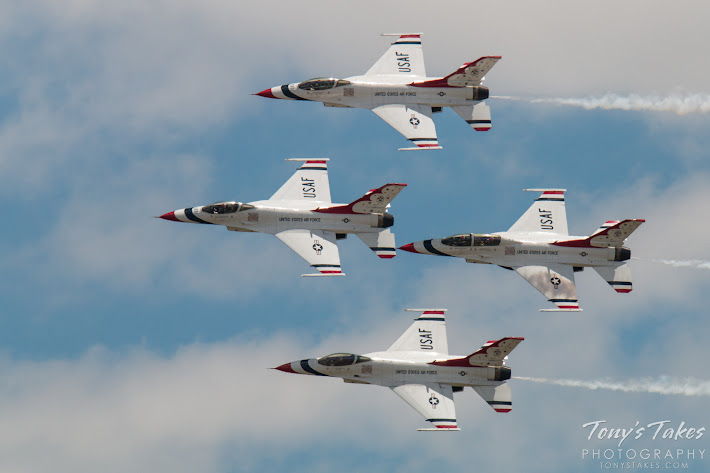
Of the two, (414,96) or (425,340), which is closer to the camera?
(425,340)

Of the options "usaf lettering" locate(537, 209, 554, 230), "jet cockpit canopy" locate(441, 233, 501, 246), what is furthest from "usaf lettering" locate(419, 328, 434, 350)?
"usaf lettering" locate(537, 209, 554, 230)

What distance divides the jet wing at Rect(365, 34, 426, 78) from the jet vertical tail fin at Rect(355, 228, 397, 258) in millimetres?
10475

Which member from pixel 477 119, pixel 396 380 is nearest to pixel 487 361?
pixel 396 380

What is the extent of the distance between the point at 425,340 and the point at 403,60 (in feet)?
57.7

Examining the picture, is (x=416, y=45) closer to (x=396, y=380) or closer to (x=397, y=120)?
(x=397, y=120)

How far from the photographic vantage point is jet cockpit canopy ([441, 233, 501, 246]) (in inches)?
4146

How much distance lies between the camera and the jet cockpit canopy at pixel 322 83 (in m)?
110

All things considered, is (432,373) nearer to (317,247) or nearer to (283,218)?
(317,247)

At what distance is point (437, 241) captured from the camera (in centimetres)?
10650

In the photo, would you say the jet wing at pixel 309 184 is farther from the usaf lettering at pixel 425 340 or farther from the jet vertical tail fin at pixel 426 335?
the usaf lettering at pixel 425 340

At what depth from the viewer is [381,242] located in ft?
347

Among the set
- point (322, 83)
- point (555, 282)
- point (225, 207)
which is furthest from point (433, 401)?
point (322, 83)

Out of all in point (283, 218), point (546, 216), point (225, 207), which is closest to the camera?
point (283, 218)

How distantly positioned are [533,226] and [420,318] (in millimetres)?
8286
